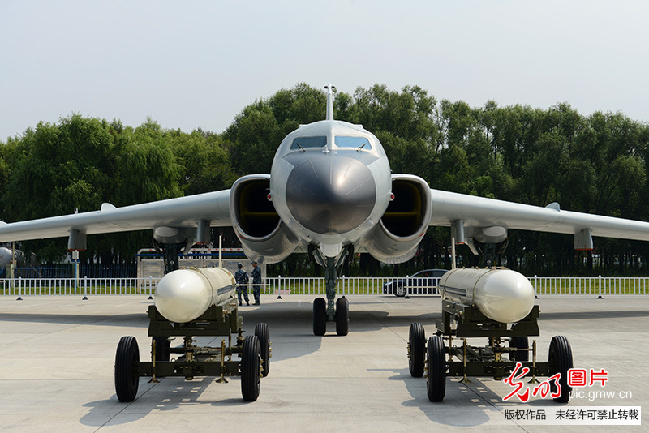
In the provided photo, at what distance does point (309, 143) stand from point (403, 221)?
3959mm

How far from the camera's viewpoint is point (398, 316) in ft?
57.8

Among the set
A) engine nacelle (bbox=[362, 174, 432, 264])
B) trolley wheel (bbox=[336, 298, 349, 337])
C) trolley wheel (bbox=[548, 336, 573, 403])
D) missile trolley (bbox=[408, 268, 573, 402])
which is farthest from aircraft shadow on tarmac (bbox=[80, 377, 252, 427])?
engine nacelle (bbox=[362, 174, 432, 264])

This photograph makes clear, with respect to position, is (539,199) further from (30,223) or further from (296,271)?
(30,223)

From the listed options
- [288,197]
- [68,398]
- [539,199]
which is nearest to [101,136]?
[539,199]

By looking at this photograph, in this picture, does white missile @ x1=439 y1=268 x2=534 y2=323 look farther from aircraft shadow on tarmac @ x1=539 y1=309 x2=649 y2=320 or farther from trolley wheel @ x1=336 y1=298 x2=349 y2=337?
aircraft shadow on tarmac @ x1=539 y1=309 x2=649 y2=320

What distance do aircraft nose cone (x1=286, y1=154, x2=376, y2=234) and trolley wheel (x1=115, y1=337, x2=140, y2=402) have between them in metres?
4.02

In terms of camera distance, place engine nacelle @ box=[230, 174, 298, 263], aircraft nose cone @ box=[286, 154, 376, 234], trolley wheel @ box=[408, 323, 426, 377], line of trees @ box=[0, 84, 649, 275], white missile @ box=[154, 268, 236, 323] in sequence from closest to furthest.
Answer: white missile @ box=[154, 268, 236, 323] < trolley wheel @ box=[408, 323, 426, 377] < aircraft nose cone @ box=[286, 154, 376, 234] < engine nacelle @ box=[230, 174, 298, 263] < line of trees @ box=[0, 84, 649, 275]

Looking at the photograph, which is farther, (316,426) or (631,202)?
(631,202)

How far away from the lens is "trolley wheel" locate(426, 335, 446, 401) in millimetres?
6738

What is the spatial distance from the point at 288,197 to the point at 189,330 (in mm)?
3988

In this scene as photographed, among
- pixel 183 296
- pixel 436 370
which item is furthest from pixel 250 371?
pixel 436 370

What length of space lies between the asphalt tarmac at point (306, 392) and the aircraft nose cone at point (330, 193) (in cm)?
207

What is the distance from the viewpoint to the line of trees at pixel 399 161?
41719 mm

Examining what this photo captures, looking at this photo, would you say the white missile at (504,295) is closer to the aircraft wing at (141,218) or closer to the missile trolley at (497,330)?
the missile trolley at (497,330)
